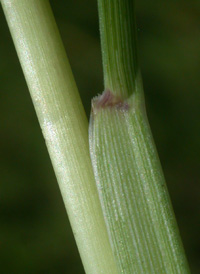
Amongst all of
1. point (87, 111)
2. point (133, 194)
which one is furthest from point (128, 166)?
point (87, 111)

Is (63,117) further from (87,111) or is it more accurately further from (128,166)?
(87,111)

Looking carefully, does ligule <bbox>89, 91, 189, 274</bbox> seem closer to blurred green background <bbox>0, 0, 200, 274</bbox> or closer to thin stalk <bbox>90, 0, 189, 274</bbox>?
thin stalk <bbox>90, 0, 189, 274</bbox>

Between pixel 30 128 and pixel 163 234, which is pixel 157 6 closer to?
pixel 30 128

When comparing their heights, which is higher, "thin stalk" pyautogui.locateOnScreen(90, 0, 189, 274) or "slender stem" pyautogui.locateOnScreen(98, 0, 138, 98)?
"slender stem" pyautogui.locateOnScreen(98, 0, 138, 98)

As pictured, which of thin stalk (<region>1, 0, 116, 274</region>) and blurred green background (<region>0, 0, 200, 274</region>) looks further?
blurred green background (<region>0, 0, 200, 274</region>)

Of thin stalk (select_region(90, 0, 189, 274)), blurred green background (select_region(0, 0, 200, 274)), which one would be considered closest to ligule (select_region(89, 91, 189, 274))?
thin stalk (select_region(90, 0, 189, 274))
